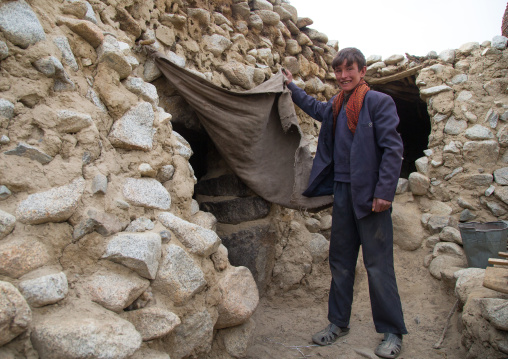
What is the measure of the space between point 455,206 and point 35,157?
3.41 meters

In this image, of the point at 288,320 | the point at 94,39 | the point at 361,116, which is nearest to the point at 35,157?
the point at 94,39

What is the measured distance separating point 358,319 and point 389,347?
0.53 meters

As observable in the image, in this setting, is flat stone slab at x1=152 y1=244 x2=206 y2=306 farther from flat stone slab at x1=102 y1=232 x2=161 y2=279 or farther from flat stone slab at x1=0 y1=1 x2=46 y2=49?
flat stone slab at x1=0 y1=1 x2=46 y2=49

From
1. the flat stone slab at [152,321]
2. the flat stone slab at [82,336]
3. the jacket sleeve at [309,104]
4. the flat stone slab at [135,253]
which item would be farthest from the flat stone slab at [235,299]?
the jacket sleeve at [309,104]

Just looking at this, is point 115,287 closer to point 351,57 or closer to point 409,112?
point 351,57

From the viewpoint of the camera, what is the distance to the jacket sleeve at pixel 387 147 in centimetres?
207

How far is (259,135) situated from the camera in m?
2.58

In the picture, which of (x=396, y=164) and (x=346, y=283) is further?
(x=346, y=283)

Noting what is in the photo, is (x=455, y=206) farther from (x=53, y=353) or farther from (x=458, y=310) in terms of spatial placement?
(x=53, y=353)

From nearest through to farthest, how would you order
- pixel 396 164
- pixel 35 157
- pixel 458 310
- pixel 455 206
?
pixel 35 157 < pixel 396 164 < pixel 458 310 < pixel 455 206

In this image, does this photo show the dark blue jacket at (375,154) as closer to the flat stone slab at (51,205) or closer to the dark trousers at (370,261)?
the dark trousers at (370,261)

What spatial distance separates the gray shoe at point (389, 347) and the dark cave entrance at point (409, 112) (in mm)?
3346

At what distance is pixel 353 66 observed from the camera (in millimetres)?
2295

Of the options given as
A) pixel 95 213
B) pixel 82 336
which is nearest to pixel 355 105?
pixel 95 213
